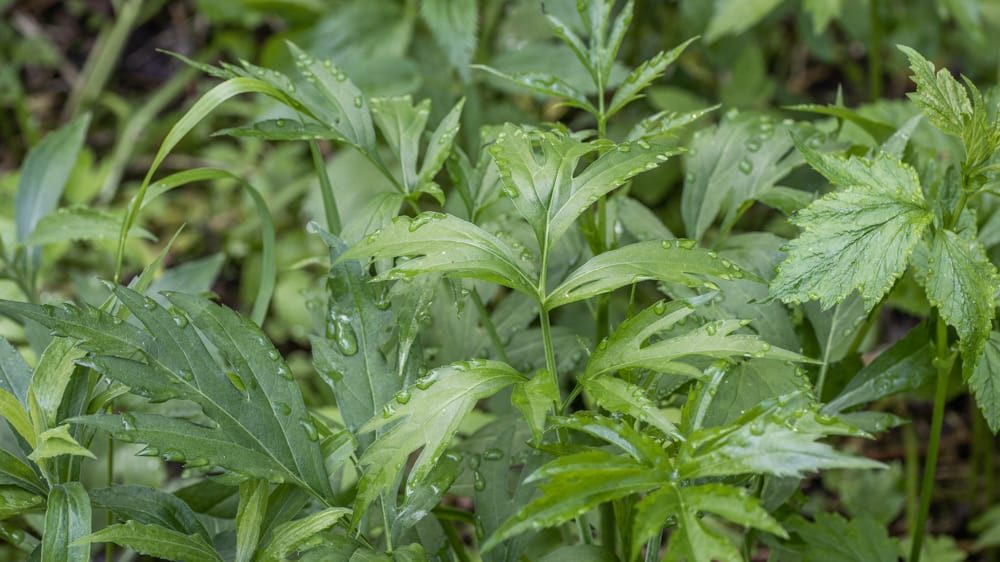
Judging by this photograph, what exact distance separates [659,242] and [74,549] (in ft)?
1.79

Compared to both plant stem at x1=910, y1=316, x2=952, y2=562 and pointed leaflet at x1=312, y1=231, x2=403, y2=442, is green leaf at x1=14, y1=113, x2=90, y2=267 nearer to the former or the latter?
pointed leaflet at x1=312, y1=231, x2=403, y2=442

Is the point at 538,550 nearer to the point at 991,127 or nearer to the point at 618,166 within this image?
the point at 618,166

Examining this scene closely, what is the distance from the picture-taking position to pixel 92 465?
1.13m

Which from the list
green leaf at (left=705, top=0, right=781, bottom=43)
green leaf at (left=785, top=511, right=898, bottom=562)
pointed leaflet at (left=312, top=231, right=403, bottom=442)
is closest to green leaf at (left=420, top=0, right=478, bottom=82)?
green leaf at (left=705, top=0, right=781, bottom=43)

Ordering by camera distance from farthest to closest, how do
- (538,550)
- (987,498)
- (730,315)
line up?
(987,498), (538,550), (730,315)

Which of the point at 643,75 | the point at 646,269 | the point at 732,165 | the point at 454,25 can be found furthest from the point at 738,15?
the point at 646,269

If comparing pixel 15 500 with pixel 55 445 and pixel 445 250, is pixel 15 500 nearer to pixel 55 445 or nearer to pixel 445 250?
pixel 55 445

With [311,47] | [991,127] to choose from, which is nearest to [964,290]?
[991,127]

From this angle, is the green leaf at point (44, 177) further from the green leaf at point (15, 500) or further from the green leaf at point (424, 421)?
the green leaf at point (424, 421)

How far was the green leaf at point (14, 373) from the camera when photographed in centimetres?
84

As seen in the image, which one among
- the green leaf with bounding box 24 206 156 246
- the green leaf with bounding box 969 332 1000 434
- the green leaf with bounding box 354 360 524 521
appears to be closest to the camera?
the green leaf with bounding box 354 360 524 521

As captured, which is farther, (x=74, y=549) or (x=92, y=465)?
(x=92, y=465)

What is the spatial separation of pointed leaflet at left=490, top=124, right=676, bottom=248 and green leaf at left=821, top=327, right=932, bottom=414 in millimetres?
348

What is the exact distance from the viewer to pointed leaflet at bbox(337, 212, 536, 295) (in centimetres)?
73
